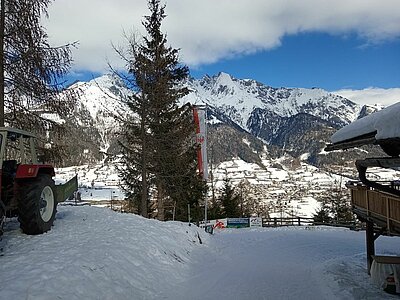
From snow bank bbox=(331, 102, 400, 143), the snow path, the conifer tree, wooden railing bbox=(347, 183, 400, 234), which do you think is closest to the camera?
snow bank bbox=(331, 102, 400, 143)

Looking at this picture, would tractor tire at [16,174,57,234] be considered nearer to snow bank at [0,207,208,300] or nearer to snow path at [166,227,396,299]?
snow bank at [0,207,208,300]

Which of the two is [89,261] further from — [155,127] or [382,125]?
[155,127]

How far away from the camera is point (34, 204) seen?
24.1ft

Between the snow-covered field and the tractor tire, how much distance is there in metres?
0.23

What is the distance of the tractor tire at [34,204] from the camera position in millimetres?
7309

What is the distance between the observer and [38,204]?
7453 millimetres

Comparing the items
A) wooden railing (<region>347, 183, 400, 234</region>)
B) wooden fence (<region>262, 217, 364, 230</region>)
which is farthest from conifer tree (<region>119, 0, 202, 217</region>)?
wooden fence (<region>262, 217, 364, 230</region>)

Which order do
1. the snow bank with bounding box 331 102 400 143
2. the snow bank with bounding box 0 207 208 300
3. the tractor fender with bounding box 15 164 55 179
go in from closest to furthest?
1. the snow bank with bounding box 331 102 400 143
2. the snow bank with bounding box 0 207 208 300
3. the tractor fender with bounding box 15 164 55 179

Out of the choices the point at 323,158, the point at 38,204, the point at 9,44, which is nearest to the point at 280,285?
the point at 38,204

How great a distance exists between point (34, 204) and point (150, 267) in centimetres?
279

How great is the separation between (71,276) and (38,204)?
78.9 inches

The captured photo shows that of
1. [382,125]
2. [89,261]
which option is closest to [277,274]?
[89,261]

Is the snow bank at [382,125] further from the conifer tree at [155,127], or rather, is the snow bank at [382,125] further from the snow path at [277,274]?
the conifer tree at [155,127]

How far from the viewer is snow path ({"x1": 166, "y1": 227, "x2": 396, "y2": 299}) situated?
8.23 metres
